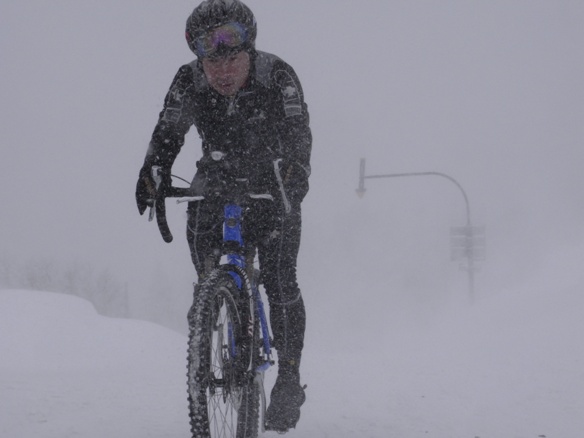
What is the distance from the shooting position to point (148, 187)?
10.3 feet

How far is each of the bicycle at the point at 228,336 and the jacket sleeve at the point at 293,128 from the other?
20 centimetres

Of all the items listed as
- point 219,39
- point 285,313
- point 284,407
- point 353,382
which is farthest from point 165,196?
point 353,382

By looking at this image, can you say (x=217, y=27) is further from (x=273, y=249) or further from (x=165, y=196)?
(x=273, y=249)

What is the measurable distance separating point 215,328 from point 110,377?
4.26 meters

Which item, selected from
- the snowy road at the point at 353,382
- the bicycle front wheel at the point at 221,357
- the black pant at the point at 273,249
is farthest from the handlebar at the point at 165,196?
the snowy road at the point at 353,382

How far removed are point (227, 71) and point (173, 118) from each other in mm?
410

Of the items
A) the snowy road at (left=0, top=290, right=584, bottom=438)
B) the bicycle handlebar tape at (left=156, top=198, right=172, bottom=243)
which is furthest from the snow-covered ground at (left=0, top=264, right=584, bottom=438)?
the bicycle handlebar tape at (left=156, top=198, right=172, bottom=243)

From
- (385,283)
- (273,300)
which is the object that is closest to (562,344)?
(273,300)

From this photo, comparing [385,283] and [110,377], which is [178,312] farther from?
[110,377]

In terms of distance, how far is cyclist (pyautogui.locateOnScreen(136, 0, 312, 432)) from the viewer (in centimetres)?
312

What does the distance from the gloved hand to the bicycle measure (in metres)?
0.03

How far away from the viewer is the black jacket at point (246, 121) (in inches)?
128

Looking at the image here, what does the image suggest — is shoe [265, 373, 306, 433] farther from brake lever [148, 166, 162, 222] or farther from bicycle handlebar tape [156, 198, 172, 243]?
brake lever [148, 166, 162, 222]

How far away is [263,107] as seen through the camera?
11.1 feet
